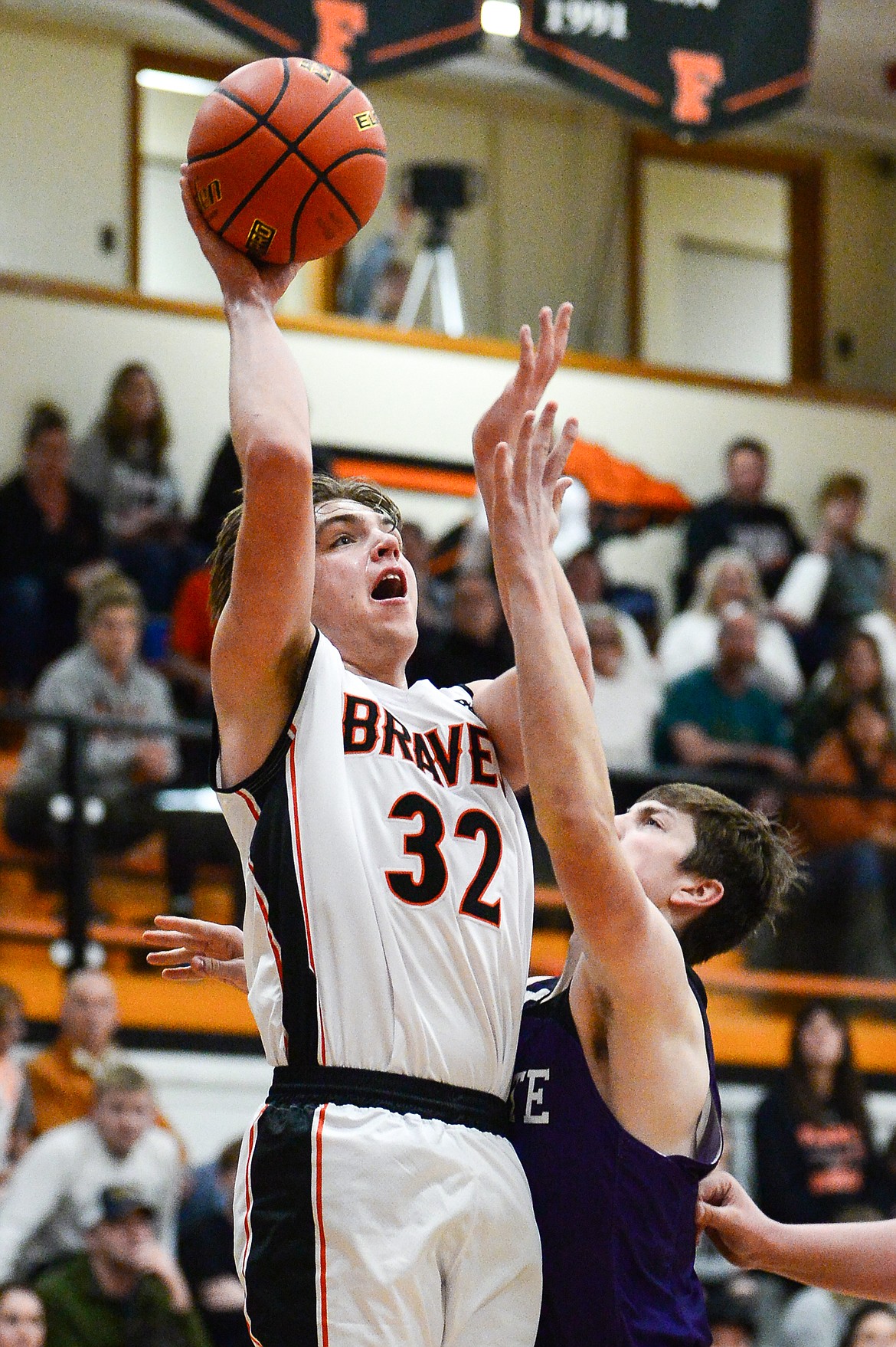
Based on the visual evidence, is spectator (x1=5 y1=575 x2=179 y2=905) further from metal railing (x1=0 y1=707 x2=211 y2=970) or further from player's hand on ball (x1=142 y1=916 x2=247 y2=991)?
player's hand on ball (x1=142 y1=916 x2=247 y2=991)

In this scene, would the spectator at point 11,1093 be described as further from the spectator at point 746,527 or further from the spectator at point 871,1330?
the spectator at point 746,527

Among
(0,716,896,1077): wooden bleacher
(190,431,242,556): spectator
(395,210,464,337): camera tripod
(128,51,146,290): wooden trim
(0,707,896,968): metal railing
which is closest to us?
(0,716,896,1077): wooden bleacher

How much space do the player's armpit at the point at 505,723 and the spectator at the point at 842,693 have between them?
241 inches

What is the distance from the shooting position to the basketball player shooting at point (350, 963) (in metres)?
2.98

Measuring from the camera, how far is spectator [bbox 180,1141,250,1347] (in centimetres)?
704

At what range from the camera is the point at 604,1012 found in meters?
3.23

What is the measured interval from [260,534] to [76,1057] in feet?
15.9

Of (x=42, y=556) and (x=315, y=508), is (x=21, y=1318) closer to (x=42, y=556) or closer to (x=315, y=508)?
(x=42, y=556)

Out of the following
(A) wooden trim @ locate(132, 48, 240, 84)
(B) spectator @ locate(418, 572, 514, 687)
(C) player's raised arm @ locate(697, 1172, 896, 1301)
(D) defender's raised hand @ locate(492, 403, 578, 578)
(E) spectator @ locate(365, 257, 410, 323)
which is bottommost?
(C) player's raised arm @ locate(697, 1172, 896, 1301)

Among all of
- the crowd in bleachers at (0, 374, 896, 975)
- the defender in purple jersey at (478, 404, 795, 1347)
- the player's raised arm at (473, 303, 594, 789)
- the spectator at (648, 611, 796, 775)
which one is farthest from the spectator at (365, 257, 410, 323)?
the player's raised arm at (473, 303, 594, 789)

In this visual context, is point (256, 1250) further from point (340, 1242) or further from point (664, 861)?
point (664, 861)

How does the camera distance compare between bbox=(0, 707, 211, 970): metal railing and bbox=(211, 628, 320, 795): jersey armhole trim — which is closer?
bbox=(211, 628, 320, 795): jersey armhole trim

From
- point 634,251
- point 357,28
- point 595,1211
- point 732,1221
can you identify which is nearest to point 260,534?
point 595,1211

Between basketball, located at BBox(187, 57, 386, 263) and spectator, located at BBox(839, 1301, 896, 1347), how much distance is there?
522cm
